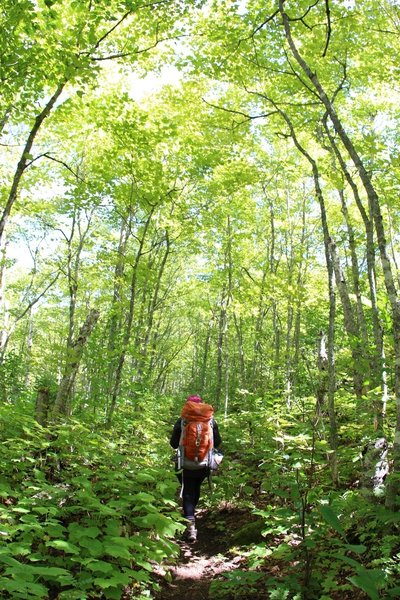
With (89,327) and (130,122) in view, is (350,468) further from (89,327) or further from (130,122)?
(130,122)

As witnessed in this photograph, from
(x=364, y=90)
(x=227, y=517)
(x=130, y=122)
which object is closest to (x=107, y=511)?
(x=227, y=517)

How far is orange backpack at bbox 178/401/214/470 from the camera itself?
17.5ft

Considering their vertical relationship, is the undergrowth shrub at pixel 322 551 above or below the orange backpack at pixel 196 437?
below

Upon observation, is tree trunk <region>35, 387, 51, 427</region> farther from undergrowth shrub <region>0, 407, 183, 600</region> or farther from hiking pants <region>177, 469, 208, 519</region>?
hiking pants <region>177, 469, 208, 519</region>

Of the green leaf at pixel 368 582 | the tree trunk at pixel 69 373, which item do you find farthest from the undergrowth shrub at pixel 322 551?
the tree trunk at pixel 69 373

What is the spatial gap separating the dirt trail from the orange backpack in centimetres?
92

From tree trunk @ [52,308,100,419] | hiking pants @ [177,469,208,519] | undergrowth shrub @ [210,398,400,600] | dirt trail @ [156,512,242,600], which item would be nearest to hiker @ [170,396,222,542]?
hiking pants @ [177,469,208,519]

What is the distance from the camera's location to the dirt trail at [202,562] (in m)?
3.76

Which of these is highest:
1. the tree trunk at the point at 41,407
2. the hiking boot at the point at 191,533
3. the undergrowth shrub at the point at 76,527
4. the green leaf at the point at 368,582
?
the tree trunk at the point at 41,407

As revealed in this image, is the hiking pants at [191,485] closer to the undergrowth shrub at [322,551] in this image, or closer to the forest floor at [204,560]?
the forest floor at [204,560]

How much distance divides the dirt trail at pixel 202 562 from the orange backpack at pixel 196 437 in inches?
36.3

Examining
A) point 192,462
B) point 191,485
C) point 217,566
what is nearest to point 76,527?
point 217,566

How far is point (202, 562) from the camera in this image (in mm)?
4539

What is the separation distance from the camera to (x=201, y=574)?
4195mm
